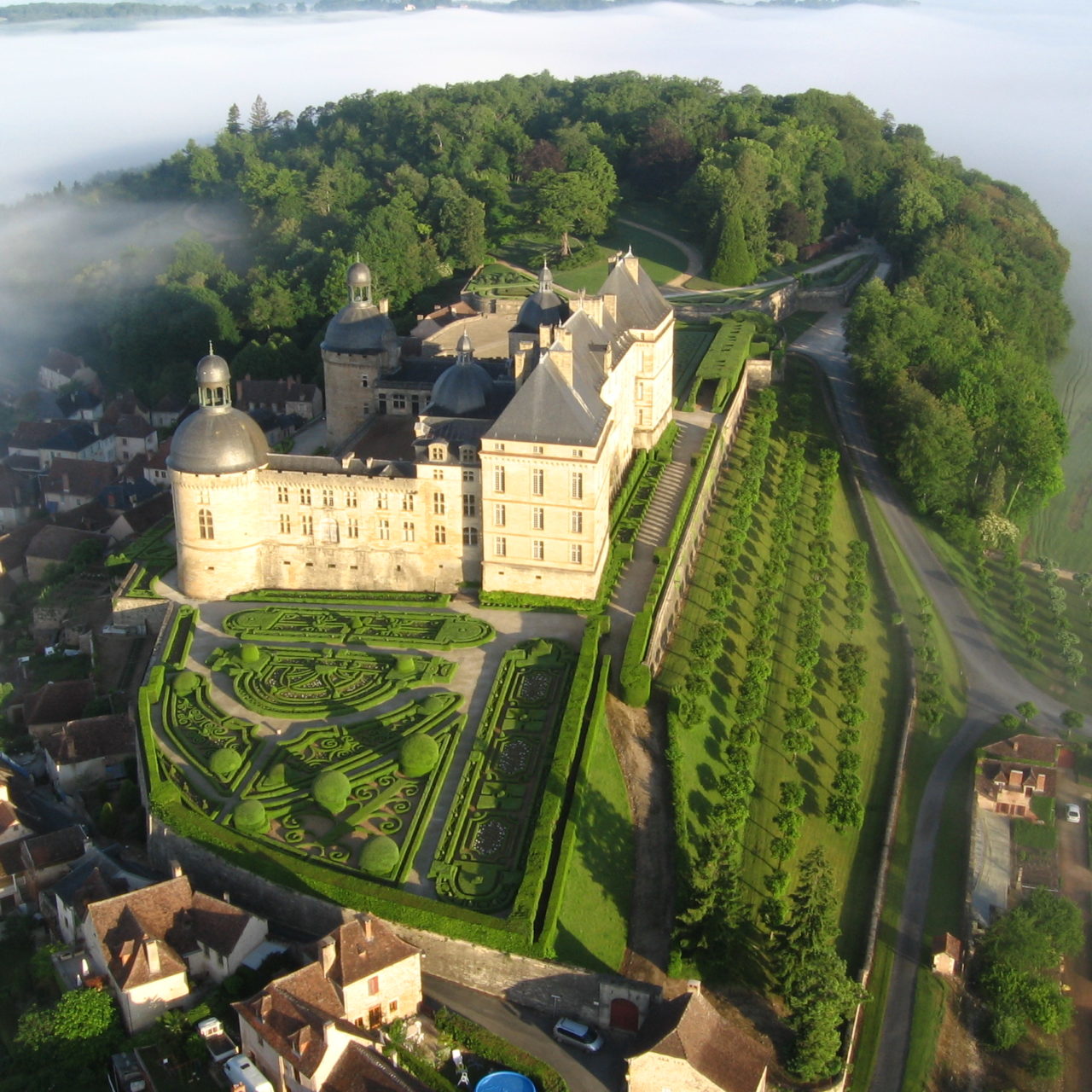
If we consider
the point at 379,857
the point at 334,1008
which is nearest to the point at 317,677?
the point at 379,857

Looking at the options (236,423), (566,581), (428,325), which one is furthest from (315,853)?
(428,325)

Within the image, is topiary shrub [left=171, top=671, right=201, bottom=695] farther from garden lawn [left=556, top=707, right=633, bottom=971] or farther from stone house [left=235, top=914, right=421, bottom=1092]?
stone house [left=235, top=914, right=421, bottom=1092]

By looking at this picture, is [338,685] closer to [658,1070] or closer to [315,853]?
[315,853]

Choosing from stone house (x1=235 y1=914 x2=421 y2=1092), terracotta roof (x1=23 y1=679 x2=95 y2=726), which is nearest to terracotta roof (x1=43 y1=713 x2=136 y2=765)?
terracotta roof (x1=23 y1=679 x2=95 y2=726)

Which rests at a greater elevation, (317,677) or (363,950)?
(363,950)

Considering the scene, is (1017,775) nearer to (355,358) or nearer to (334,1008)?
(334,1008)

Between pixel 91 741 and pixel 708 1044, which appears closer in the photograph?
pixel 708 1044
